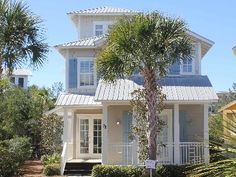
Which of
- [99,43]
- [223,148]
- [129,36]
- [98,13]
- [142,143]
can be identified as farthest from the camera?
[98,13]

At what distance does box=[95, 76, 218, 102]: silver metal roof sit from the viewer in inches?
837

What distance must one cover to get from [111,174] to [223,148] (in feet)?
50.1

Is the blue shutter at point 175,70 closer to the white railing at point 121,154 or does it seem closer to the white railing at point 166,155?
the white railing at point 166,155

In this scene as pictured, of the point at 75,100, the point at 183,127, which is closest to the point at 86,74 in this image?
the point at 75,100

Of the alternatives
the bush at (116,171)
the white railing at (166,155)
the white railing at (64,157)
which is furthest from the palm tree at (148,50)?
the white railing at (64,157)

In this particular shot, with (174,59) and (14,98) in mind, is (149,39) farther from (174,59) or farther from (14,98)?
(14,98)

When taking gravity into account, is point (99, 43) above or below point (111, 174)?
above

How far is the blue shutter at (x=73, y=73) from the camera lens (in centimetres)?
2575

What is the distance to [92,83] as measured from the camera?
84.5 ft

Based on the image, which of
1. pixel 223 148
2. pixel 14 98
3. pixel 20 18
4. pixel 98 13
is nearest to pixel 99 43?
pixel 98 13

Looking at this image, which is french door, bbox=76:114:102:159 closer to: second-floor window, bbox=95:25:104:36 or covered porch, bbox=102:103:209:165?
covered porch, bbox=102:103:209:165

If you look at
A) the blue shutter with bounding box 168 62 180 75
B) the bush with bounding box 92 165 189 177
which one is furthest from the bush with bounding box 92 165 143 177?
the blue shutter with bounding box 168 62 180 75

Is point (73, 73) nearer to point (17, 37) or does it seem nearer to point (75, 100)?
point (75, 100)

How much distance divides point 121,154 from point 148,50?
20.2 feet
